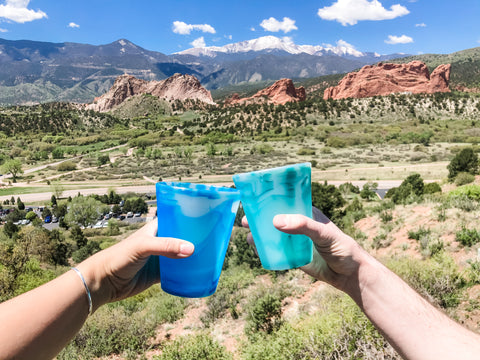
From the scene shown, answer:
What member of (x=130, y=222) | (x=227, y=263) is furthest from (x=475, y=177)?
(x=130, y=222)

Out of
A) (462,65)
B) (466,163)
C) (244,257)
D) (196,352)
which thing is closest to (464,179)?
(466,163)

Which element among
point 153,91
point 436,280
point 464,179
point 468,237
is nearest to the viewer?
point 436,280

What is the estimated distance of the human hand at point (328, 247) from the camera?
59.1 inches

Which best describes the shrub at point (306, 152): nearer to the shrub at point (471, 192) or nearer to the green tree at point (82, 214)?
the green tree at point (82, 214)

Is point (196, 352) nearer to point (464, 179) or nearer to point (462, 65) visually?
point (464, 179)

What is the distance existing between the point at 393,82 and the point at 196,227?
9660 cm

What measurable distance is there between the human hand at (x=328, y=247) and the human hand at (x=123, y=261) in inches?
20.3

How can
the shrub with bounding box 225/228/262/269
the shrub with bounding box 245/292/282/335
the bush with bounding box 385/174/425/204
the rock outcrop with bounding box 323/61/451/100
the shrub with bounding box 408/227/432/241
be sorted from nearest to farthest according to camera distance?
the shrub with bounding box 245/292/282/335 < the shrub with bounding box 408/227/432/241 < the shrub with bounding box 225/228/262/269 < the bush with bounding box 385/174/425/204 < the rock outcrop with bounding box 323/61/451/100

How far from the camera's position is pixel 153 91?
12612 cm

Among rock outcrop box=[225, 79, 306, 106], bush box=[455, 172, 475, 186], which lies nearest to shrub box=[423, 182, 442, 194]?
bush box=[455, 172, 475, 186]

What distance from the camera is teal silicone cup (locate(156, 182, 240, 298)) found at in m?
1.40

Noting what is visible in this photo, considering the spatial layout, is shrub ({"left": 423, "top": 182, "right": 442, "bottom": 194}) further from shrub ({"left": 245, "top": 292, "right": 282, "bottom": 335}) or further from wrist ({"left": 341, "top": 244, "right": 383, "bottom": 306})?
wrist ({"left": 341, "top": 244, "right": 383, "bottom": 306})

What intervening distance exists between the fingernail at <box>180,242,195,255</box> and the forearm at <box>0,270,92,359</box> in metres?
0.53

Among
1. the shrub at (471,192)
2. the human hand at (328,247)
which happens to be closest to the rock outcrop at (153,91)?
the shrub at (471,192)
